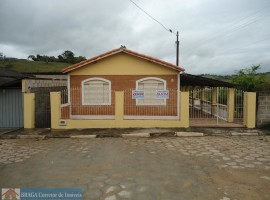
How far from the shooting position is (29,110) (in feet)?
38.9

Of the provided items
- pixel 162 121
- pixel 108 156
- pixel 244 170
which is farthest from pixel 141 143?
pixel 244 170

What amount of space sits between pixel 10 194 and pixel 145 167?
10.4 ft

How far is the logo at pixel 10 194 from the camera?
4.54m

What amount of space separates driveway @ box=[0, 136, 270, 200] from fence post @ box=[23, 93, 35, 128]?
2.70m

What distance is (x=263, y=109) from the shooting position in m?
11.3

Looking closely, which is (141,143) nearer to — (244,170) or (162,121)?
(162,121)

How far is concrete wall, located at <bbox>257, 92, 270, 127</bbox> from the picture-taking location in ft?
36.9

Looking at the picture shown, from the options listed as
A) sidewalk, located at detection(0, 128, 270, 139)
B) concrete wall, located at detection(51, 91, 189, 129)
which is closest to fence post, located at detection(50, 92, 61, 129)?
concrete wall, located at detection(51, 91, 189, 129)

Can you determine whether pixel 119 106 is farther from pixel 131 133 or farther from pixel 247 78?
pixel 247 78

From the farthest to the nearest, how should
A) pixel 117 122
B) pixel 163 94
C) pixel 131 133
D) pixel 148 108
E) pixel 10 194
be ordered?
pixel 148 108 → pixel 163 94 → pixel 117 122 → pixel 131 133 → pixel 10 194

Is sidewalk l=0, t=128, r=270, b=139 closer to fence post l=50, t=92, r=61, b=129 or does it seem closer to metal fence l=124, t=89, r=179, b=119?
fence post l=50, t=92, r=61, b=129

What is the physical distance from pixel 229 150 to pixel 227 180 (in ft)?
9.02

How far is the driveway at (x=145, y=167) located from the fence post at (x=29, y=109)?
270 cm

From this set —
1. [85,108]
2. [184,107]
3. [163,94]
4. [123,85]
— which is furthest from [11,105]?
[184,107]
